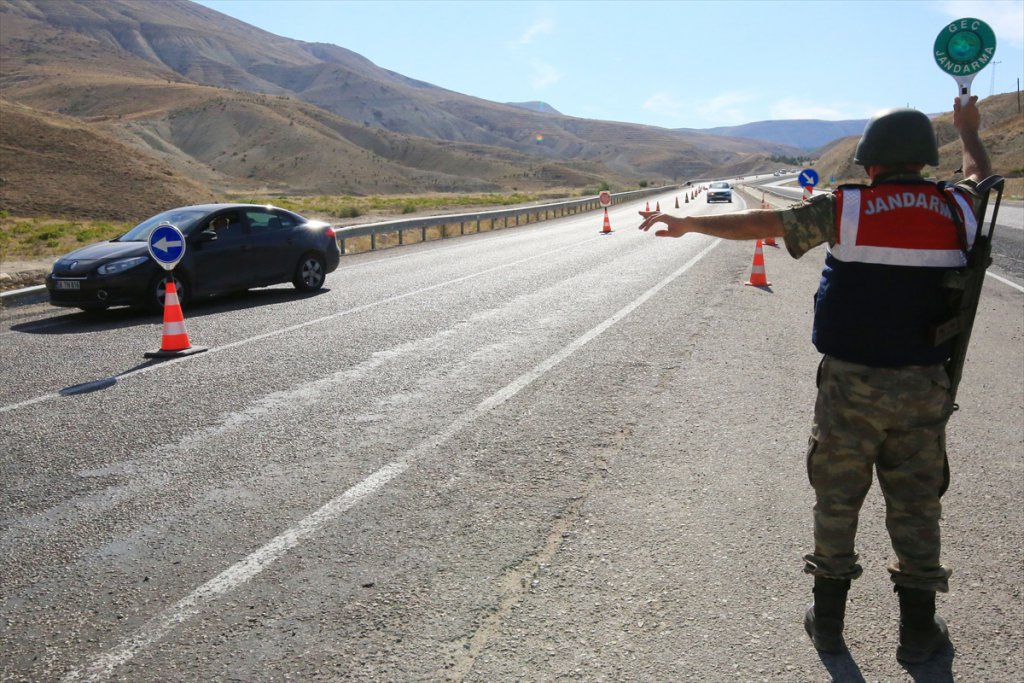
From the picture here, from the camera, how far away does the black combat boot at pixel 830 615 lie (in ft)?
10.2

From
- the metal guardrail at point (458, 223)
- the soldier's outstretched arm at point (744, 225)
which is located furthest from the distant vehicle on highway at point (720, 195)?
the soldier's outstretched arm at point (744, 225)

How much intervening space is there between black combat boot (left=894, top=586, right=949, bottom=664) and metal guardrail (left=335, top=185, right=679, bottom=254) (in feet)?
57.9

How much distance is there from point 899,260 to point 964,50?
264 cm

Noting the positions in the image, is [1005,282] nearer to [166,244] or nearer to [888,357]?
[166,244]

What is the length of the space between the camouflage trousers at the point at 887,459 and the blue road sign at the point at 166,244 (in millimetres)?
8821

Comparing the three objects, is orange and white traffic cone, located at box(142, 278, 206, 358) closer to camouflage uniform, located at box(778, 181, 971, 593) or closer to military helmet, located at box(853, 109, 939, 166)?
camouflage uniform, located at box(778, 181, 971, 593)

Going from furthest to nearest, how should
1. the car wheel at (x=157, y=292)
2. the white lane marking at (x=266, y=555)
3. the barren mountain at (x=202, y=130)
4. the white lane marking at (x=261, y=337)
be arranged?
the barren mountain at (x=202, y=130) < the car wheel at (x=157, y=292) < the white lane marking at (x=261, y=337) < the white lane marking at (x=266, y=555)

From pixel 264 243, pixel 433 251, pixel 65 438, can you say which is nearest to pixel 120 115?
pixel 433 251

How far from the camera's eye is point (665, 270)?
51.7ft

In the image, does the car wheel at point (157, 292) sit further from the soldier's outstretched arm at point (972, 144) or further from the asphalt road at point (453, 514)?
the soldier's outstretched arm at point (972, 144)

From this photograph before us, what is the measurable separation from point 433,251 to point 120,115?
349 feet

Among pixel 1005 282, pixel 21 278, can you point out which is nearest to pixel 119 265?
pixel 21 278

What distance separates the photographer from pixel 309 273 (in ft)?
44.3

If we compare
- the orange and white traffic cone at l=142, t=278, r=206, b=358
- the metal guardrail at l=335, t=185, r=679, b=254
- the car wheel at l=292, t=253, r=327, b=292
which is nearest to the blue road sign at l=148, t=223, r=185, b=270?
the orange and white traffic cone at l=142, t=278, r=206, b=358
